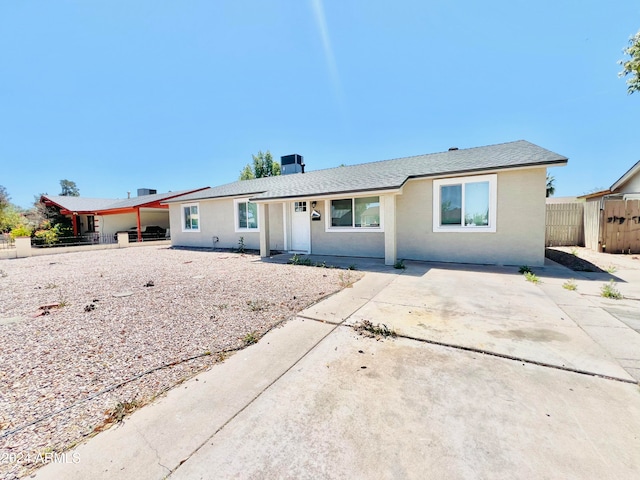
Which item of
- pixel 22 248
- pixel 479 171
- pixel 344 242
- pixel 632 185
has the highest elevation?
pixel 632 185

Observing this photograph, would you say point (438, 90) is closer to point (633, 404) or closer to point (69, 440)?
point (633, 404)

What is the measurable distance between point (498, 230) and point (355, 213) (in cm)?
479

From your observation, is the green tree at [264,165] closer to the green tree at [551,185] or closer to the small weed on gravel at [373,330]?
the small weed on gravel at [373,330]

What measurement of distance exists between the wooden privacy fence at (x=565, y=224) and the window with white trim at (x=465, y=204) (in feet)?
21.6

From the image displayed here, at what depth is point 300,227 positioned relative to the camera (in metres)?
11.8

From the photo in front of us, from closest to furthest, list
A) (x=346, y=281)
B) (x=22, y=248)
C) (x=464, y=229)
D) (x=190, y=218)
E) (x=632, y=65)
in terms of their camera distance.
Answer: (x=346, y=281) < (x=464, y=229) < (x=632, y=65) < (x=22, y=248) < (x=190, y=218)

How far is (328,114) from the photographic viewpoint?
17.7 metres

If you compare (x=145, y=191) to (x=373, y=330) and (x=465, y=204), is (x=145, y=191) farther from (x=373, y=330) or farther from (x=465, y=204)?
(x=373, y=330)

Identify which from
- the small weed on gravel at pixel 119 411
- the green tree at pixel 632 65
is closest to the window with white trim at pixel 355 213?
the small weed on gravel at pixel 119 411

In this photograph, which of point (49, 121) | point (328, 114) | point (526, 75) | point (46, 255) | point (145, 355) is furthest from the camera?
point (49, 121)

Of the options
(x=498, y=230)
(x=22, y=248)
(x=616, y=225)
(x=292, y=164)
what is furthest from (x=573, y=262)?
(x=22, y=248)

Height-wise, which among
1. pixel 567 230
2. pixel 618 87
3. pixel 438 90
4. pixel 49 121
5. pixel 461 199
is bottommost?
pixel 567 230

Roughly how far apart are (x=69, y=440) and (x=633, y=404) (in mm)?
4505

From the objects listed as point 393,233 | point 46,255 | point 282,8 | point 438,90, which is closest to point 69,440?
point 393,233
